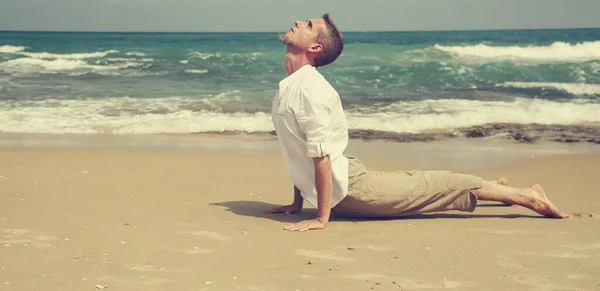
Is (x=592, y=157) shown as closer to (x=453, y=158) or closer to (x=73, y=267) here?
(x=453, y=158)

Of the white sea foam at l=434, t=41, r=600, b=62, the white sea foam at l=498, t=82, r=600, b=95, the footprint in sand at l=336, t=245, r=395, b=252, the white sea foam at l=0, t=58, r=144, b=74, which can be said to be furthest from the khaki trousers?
the white sea foam at l=434, t=41, r=600, b=62

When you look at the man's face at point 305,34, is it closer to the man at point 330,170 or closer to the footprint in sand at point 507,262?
the man at point 330,170

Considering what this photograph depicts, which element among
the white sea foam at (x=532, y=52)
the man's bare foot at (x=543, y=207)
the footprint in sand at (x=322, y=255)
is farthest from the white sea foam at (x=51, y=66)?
the footprint in sand at (x=322, y=255)

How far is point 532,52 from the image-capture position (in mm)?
32938

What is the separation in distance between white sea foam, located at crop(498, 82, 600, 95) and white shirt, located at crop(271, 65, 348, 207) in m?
14.1

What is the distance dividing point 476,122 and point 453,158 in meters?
3.55

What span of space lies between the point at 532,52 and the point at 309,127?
30.9 meters

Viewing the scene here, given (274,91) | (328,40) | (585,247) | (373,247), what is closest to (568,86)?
(274,91)

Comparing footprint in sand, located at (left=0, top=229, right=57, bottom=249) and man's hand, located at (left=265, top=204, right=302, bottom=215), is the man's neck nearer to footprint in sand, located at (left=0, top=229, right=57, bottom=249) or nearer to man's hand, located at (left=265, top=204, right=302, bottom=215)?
→ man's hand, located at (left=265, top=204, right=302, bottom=215)

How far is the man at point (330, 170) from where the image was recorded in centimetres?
423

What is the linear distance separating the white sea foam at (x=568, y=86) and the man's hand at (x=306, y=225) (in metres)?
14.2

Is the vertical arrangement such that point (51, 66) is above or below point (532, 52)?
below

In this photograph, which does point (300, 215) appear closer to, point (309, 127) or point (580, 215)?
point (309, 127)

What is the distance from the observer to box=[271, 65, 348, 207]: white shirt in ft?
13.8
